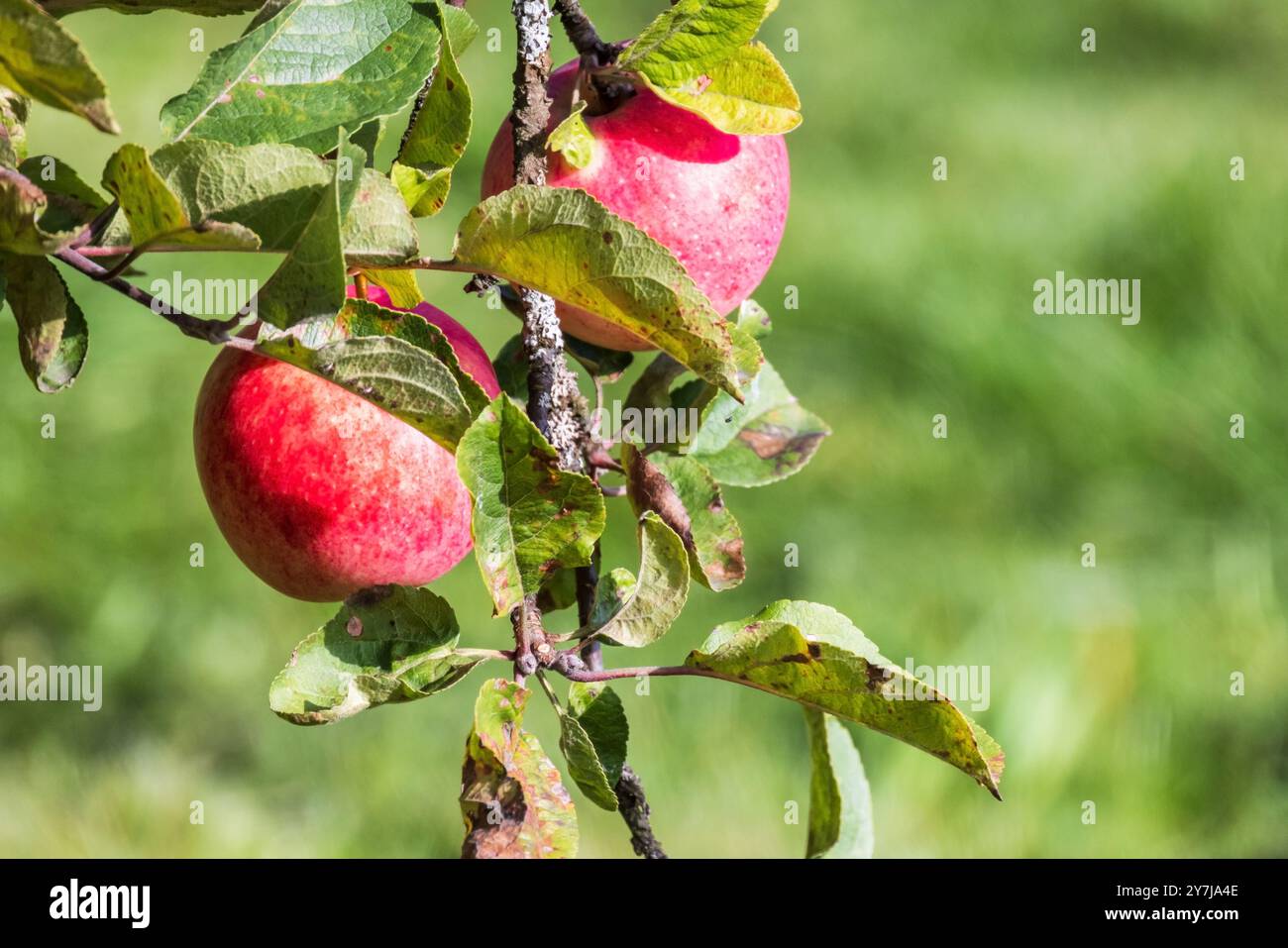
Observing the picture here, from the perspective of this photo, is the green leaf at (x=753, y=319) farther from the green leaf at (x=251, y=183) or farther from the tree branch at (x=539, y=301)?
the green leaf at (x=251, y=183)

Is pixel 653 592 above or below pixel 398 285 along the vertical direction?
below

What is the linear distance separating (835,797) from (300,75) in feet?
1.38

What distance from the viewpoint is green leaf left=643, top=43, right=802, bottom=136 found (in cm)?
68

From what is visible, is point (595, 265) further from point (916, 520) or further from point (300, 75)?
point (916, 520)

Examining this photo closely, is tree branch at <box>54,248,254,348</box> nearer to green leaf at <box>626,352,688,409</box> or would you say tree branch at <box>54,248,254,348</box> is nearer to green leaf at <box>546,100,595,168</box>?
green leaf at <box>546,100,595,168</box>

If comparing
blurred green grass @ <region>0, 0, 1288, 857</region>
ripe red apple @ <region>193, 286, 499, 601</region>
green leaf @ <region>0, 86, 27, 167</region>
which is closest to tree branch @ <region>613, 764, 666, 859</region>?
ripe red apple @ <region>193, 286, 499, 601</region>

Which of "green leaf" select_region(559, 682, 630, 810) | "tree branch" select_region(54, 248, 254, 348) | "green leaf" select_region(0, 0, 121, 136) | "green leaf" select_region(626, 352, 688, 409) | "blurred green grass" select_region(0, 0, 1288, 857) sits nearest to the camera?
"green leaf" select_region(0, 0, 121, 136)

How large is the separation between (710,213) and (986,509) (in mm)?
1398

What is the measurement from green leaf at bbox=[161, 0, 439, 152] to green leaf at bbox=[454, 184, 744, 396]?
76 millimetres

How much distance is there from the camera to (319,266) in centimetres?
50

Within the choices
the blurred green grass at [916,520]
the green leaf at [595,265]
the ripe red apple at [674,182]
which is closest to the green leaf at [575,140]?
the ripe red apple at [674,182]

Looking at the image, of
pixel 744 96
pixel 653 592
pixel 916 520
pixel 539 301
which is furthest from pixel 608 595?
pixel 916 520

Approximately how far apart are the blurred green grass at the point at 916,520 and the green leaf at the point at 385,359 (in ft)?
3.96
